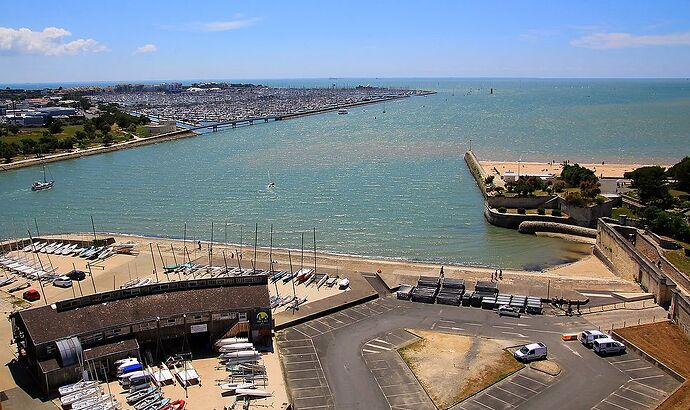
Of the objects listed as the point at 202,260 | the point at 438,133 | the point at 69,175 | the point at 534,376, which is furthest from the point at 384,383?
the point at 438,133

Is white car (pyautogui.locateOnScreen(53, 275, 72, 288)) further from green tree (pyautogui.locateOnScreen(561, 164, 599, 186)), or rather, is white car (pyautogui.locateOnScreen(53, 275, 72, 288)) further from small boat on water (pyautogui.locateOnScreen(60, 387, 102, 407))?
green tree (pyautogui.locateOnScreen(561, 164, 599, 186))

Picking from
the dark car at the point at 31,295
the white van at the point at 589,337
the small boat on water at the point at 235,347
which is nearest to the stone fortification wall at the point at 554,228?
the white van at the point at 589,337

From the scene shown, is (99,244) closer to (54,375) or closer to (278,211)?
(278,211)

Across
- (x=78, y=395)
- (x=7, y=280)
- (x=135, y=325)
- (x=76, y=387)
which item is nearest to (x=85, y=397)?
(x=78, y=395)

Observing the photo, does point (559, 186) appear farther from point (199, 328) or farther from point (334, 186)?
point (199, 328)

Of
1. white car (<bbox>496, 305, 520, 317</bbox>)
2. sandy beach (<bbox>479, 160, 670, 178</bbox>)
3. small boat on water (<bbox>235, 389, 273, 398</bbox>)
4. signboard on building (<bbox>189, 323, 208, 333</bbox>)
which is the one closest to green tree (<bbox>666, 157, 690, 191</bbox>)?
sandy beach (<bbox>479, 160, 670, 178</bbox>)

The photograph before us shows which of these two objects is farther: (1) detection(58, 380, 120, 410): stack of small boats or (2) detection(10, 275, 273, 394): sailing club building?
(2) detection(10, 275, 273, 394): sailing club building
